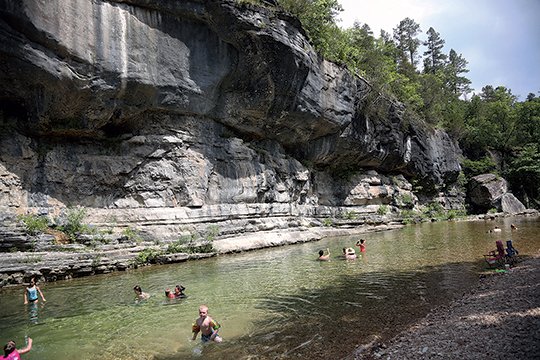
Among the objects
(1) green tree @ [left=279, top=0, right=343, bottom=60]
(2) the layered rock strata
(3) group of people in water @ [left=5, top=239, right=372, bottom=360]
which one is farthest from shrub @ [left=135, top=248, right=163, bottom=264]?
(1) green tree @ [left=279, top=0, right=343, bottom=60]

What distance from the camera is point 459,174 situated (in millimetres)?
43219

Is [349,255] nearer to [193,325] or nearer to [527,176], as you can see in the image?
[193,325]

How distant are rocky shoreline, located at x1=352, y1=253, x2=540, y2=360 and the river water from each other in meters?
0.64

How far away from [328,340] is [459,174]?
42.8 metres

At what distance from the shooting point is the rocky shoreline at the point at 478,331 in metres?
4.72

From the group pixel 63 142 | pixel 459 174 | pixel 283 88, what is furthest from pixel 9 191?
pixel 459 174

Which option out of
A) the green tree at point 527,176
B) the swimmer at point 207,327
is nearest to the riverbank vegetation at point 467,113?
the green tree at point 527,176

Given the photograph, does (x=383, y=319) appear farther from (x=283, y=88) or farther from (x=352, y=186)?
(x=352, y=186)

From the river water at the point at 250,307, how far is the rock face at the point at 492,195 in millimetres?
26840

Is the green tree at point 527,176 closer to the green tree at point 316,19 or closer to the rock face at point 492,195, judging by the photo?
the rock face at point 492,195

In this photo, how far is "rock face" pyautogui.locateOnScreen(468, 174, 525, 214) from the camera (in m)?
37.8

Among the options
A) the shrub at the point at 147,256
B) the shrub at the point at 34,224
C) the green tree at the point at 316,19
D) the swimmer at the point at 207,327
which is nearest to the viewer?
the swimmer at the point at 207,327

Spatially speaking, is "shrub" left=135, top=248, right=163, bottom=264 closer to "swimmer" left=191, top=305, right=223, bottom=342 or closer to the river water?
the river water

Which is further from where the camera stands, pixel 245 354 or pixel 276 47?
pixel 276 47
